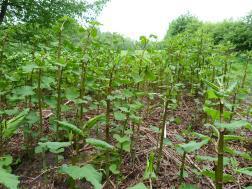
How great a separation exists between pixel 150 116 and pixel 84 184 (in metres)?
1.52

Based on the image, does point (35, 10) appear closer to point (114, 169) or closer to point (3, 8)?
point (3, 8)

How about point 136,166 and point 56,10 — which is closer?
point 136,166

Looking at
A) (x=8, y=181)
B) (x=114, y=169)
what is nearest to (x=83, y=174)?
(x=8, y=181)

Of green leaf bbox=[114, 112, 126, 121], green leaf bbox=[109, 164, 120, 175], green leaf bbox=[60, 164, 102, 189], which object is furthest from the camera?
green leaf bbox=[114, 112, 126, 121]

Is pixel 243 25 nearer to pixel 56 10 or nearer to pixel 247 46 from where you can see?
pixel 247 46

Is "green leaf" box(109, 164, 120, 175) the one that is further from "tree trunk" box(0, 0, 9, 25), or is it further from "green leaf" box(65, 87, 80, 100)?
"tree trunk" box(0, 0, 9, 25)

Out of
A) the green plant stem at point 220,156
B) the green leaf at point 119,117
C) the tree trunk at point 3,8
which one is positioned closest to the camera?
the green plant stem at point 220,156

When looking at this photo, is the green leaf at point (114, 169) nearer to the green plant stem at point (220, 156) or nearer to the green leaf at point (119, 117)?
the green leaf at point (119, 117)

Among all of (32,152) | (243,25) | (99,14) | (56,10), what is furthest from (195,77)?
(243,25)

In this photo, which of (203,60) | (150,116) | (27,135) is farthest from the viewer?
(203,60)

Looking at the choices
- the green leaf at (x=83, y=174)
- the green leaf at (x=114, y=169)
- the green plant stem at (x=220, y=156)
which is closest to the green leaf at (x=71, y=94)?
the green leaf at (x=114, y=169)

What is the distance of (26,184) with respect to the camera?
2117 mm

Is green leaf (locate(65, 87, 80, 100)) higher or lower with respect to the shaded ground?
higher

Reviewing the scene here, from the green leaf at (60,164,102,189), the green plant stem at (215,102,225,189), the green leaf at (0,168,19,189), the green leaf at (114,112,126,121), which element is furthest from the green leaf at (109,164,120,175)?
the green leaf at (0,168,19,189)
